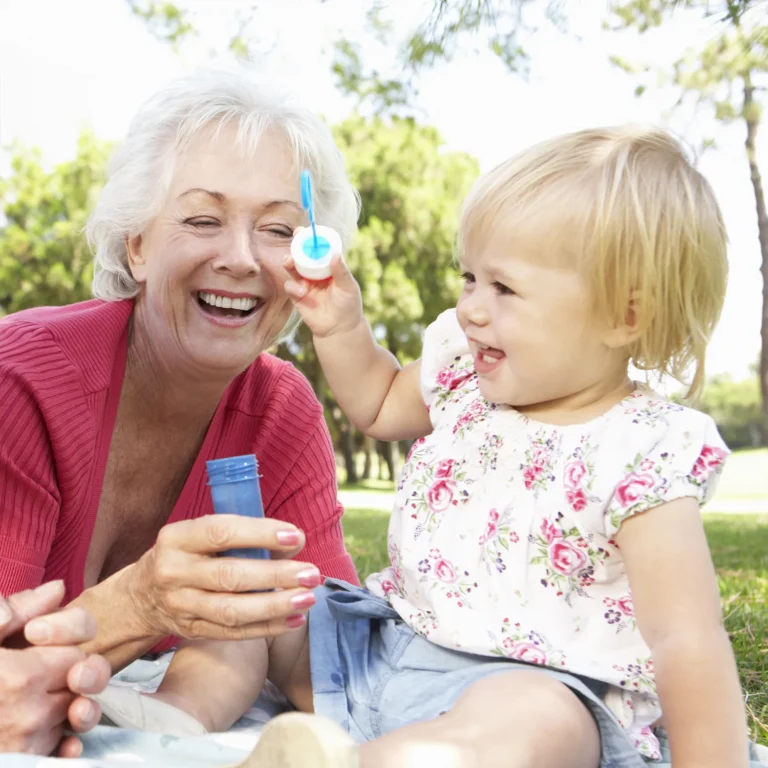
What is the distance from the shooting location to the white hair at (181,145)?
7.96ft

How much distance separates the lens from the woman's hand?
1.49 meters

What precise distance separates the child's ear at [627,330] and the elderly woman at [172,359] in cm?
87

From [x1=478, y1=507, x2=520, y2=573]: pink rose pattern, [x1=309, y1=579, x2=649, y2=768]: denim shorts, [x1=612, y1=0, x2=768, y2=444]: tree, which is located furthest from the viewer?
[x1=612, y1=0, x2=768, y2=444]: tree

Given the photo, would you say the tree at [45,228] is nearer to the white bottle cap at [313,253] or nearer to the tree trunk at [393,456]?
the tree trunk at [393,456]

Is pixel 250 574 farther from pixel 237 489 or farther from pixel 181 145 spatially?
pixel 181 145

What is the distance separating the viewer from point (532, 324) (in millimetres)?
1784

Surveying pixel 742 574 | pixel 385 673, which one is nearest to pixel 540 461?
pixel 385 673

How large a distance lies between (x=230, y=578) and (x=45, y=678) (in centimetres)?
31

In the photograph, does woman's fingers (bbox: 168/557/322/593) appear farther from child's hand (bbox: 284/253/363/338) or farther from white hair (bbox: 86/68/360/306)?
white hair (bbox: 86/68/360/306)

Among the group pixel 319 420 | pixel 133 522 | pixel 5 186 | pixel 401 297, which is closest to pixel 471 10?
pixel 319 420

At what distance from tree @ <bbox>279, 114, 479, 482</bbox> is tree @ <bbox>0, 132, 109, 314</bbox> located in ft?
15.3

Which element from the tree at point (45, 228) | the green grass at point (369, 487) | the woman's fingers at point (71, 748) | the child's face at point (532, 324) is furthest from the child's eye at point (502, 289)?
the tree at point (45, 228)

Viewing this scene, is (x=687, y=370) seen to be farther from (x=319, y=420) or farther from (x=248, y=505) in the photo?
(x=319, y=420)

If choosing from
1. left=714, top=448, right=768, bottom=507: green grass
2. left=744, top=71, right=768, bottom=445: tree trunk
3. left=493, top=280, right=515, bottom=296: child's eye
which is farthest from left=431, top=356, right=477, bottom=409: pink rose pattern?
left=714, top=448, right=768, bottom=507: green grass
